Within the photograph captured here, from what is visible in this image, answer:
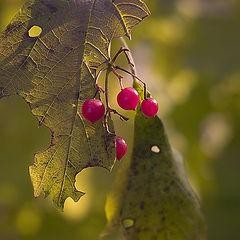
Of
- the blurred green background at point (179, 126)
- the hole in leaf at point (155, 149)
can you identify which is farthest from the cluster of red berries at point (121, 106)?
the blurred green background at point (179, 126)

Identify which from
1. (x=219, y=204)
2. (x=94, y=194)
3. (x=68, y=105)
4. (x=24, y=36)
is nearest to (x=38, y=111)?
(x=68, y=105)

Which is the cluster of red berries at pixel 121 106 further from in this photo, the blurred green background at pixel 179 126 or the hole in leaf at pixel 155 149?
the blurred green background at pixel 179 126

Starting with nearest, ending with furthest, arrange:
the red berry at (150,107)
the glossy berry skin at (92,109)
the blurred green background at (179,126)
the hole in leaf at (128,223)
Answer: the glossy berry skin at (92,109), the red berry at (150,107), the hole in leaf at (128,223), the blurred green background at (179,126)

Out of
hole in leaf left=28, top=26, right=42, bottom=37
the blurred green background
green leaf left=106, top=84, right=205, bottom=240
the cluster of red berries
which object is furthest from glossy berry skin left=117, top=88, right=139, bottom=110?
the blurred green background

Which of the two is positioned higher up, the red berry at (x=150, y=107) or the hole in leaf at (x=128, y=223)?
the hole in leaf at (x=128, y=223)

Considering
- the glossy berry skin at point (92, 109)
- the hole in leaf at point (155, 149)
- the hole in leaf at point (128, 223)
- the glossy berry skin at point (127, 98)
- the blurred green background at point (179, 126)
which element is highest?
the blurred green background at point (179, 126)

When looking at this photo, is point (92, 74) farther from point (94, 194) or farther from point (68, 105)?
point (94, 194)
